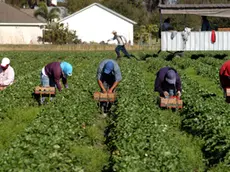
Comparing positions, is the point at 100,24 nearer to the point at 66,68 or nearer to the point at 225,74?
the point at 66,68

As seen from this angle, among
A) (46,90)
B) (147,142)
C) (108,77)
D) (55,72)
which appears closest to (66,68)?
(55,72)

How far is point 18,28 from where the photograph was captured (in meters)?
56.6

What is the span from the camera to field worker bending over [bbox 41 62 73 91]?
40.3 feet

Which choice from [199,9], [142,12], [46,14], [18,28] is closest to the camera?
[199,9]

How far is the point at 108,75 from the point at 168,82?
158cm

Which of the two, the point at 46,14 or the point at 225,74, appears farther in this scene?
the point at 46,14

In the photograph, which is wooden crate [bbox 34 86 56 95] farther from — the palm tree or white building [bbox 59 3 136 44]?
the palm tree

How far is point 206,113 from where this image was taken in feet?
31.9

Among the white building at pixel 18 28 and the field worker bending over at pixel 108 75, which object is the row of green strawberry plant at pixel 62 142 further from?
the white building at pixel 18 28

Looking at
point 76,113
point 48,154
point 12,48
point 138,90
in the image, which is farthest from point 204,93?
point 12,48

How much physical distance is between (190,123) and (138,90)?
108 inches

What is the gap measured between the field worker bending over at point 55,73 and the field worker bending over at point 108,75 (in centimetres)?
70

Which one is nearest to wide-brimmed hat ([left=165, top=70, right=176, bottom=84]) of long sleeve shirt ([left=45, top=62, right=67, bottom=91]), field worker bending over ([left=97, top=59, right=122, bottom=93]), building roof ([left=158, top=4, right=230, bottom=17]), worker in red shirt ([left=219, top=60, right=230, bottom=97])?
worker in red shirt ([left=219, top=60, right=230, bottom=97])

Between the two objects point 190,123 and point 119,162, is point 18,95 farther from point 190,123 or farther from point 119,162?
point 119,162
